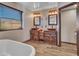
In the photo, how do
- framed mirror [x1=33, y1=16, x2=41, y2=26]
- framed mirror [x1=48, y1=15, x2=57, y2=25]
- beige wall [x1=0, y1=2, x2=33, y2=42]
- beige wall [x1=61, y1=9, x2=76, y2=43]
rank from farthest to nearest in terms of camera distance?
beige wall [x1=61, y1=9, x2=76, y2=43] → framed mirror [x1=48, y1=15, x2=57, y2=25] → framed mirror [x1=33, y1=16, x2=41, y2=26] → beige wall [x1=0, y1=2, x2=33, y2=42]

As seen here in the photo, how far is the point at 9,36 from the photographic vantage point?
177cm

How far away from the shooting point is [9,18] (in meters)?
1.79

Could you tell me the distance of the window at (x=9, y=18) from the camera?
1.76 m

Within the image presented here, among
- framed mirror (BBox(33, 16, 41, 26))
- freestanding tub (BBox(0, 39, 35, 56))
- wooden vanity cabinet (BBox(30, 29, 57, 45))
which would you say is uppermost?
framed mirror (BBox(33, 16, 41, 26))

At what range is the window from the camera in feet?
5.76

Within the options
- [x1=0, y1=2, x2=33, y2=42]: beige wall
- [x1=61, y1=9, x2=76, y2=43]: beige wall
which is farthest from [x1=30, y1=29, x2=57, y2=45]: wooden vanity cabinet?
[x1=61, y1=9, x2=76, y2=43]: beige wall

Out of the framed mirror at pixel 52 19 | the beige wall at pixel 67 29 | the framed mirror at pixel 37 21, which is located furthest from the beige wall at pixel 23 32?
the beige wall at pixel 67 29

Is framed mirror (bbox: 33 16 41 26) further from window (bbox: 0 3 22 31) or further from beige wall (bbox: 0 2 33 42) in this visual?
window (bbox: 0 3 22 31)

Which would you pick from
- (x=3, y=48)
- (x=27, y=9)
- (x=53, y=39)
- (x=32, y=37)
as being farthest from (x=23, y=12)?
(x=53, y=39)

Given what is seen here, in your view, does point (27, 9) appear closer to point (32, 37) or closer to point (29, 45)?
point (32, 37)

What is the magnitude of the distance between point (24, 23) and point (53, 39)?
709mm

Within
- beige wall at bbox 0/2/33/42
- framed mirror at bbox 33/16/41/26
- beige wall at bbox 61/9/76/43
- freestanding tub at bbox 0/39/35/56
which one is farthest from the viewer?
beige wall at bbox 61/9/76/43

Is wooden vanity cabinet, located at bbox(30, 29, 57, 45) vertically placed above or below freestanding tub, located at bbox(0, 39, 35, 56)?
above

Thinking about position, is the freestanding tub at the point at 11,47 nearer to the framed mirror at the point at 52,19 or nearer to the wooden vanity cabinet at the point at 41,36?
the wooden vanity cabinet at the point at 41,36
